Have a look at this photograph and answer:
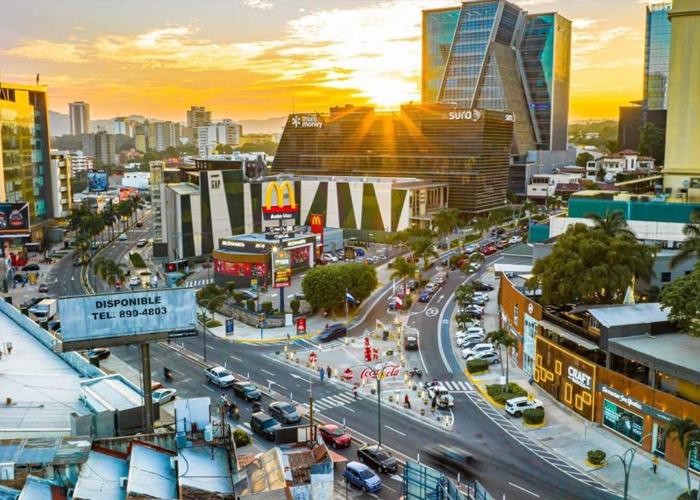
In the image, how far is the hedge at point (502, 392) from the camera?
176 ft

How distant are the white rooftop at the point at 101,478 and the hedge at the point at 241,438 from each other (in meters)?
16.7

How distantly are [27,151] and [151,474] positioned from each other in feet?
422

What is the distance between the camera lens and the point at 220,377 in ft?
193

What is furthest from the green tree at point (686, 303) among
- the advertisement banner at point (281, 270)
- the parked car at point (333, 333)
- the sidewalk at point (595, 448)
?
the advertisement banner at point (281, 270)

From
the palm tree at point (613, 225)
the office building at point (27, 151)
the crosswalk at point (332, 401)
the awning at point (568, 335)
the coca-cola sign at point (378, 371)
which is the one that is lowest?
the crosswalk at point (332, 401)

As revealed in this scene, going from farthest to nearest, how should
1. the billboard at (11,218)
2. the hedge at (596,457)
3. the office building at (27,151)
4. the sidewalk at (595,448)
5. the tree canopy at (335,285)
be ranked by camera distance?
the office building at (27,151)
the billboard at (11,218)
the tree canopy at (335,285)
the hedge at (596,457)
the sidewalk at (595,448)

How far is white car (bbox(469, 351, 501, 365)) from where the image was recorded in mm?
64188

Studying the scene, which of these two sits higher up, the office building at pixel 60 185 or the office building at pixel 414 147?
the office building at pixel 414 147

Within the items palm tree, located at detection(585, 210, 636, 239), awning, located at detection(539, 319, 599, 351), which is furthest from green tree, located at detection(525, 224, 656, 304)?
awning, located at detection(539, 319, 599, 351)

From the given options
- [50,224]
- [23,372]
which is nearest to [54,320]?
[23,372]

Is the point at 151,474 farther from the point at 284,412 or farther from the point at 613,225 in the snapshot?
the point at 613,225

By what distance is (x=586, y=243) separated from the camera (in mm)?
57938

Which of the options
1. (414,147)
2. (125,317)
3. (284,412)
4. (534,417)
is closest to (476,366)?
(534,417)

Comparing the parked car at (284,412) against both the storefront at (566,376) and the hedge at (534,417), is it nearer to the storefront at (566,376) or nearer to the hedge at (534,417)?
the hedge at (534,417)
